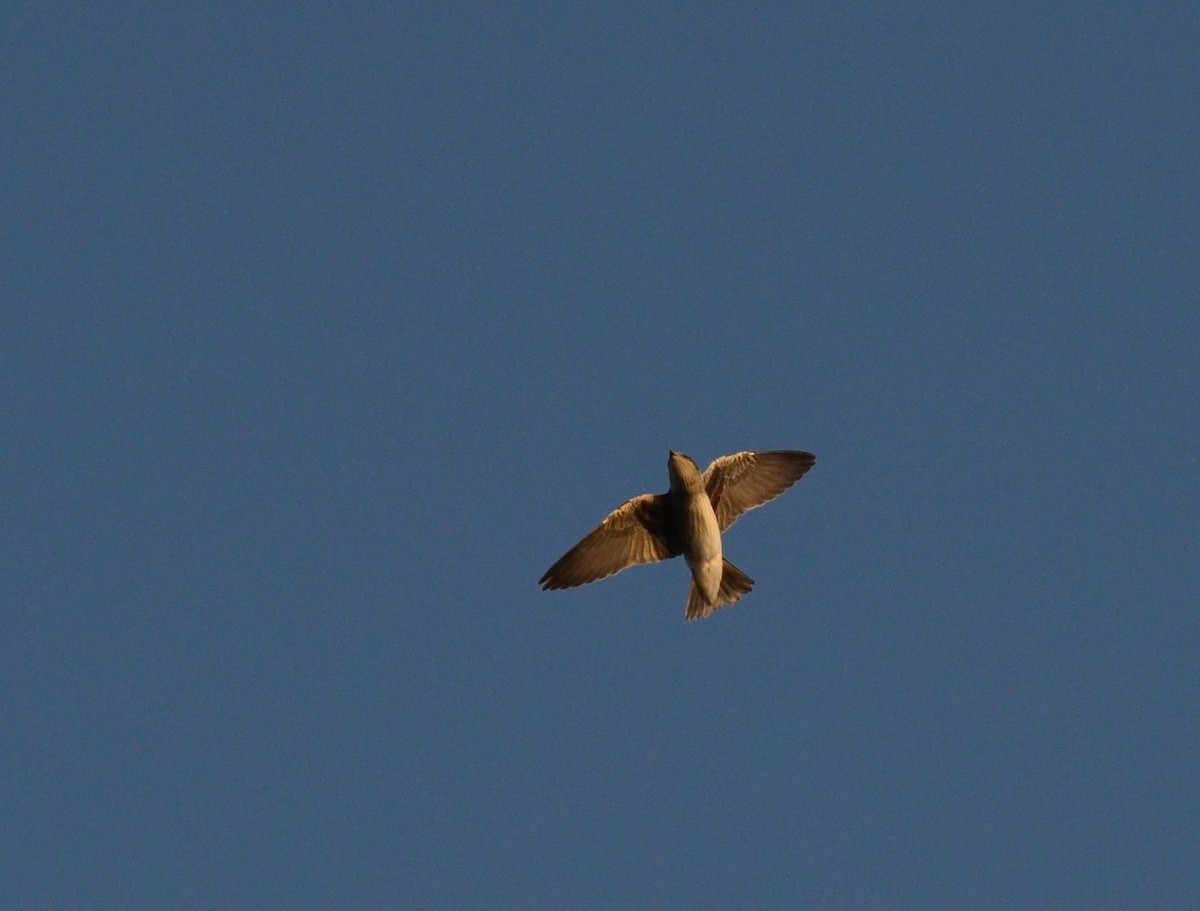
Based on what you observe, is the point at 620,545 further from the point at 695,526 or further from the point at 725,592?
the point at 725,592

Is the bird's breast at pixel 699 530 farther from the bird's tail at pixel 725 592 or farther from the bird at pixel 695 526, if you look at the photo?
the bird's tail at pixel 725 592

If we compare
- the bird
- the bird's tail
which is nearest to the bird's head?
the bird

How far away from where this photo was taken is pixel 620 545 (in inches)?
1486

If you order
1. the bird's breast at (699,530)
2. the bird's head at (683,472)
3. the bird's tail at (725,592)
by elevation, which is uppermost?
the bird's head at (683,472)

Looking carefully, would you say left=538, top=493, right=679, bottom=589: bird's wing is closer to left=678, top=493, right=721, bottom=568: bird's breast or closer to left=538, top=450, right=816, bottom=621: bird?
left=538, top=450, right=816, bottom=621: bird

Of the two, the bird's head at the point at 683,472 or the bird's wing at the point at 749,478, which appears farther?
the bird's wing at the point at 749,478

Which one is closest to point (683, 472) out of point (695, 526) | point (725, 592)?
point (695, 526)

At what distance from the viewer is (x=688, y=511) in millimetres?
36688

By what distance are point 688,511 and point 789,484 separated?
2.61 metres

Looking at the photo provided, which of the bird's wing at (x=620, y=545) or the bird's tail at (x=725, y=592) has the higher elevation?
the bird's wing at (x=620, y=545)

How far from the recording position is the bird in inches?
1451

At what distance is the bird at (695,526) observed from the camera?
36844 millimetres

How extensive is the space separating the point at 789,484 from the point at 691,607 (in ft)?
9.52

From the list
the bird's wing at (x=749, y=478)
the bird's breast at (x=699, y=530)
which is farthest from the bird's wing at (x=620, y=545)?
the bird's wing at (x=749, y=478)
